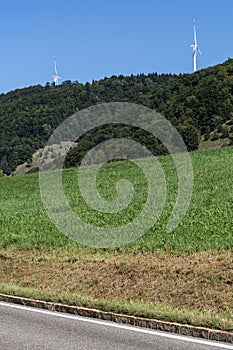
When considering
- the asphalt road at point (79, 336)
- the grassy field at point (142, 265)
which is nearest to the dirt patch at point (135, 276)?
the grassy field at point (142, 265)

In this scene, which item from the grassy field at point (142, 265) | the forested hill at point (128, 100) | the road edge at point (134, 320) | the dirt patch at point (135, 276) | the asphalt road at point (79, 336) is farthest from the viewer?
the forested hill at point (128, 100)

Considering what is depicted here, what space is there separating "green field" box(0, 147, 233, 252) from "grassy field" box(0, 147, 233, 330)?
4 centimetres

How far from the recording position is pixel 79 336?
9758 millimetres

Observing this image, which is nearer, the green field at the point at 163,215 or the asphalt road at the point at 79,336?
the asphalt road at the point at 79,336

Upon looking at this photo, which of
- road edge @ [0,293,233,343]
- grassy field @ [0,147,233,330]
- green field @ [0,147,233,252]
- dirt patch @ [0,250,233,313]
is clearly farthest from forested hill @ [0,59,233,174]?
road edge @ [0,293,233,343]

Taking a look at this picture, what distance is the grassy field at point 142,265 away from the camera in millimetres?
11789

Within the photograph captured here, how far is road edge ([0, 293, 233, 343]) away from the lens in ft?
30.9

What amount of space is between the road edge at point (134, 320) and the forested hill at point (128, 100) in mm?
67028

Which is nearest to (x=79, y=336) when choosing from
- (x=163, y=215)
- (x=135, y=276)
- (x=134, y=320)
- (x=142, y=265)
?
(x=134, y=320)

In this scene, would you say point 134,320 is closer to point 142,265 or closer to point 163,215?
point 142,265

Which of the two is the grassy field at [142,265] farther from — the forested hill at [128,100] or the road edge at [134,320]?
the forested hill at [128,100]

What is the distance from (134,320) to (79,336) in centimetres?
124

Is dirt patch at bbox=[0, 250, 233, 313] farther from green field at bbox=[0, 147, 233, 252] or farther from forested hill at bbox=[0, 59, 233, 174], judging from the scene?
forested hill at bbox=[0, 59, 233, 174]

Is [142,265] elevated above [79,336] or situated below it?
above
